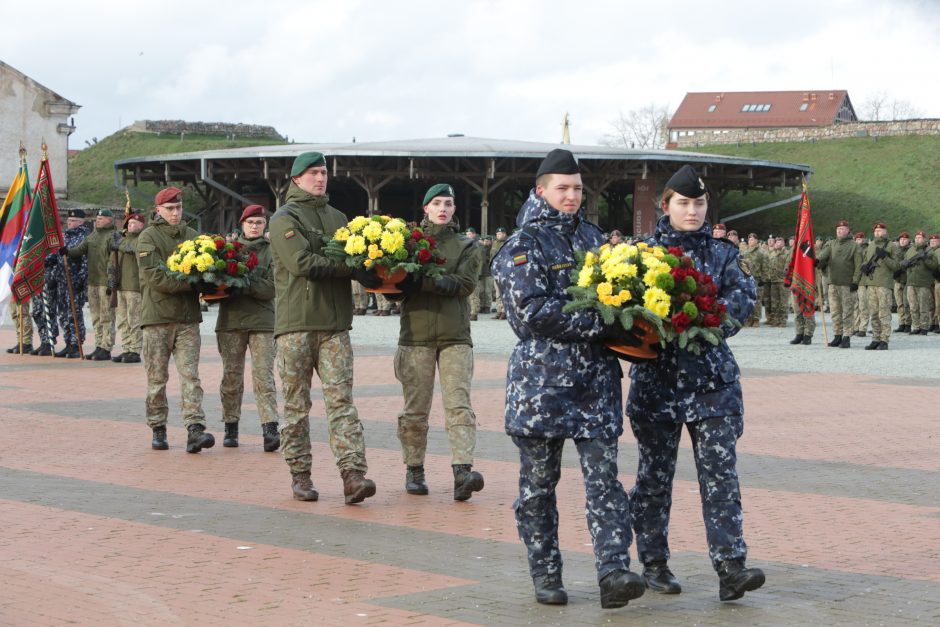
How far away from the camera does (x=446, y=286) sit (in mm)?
9258

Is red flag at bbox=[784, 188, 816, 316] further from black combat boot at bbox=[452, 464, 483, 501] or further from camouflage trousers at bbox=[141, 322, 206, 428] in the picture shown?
black combat boot at bbox=[452, 464, 483, 501]

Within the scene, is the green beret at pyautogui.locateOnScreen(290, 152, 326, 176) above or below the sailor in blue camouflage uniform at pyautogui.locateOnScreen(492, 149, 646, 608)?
above

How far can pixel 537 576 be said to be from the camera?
6438 mm

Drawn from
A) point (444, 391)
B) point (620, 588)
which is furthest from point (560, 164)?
point (444, 391)

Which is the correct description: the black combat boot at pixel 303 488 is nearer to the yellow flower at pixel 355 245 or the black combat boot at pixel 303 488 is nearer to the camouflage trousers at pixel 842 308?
the yellow flower at pixel 355 245

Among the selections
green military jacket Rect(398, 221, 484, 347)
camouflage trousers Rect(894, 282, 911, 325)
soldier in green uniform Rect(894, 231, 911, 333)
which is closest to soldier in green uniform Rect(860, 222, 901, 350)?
soldier in green uniform Rect(894, 231, 911, 333)

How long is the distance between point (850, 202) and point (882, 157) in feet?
27.8

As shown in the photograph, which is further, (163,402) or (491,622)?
(163,402)

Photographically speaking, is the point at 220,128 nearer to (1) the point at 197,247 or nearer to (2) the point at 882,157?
(2) the point at 882,157

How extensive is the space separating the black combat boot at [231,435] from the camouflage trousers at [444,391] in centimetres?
292

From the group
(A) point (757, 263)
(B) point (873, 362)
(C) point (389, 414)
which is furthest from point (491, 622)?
(A) point (757, 263)

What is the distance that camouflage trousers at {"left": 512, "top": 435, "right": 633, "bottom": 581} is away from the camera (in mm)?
6238

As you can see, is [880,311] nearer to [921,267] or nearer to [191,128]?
[921,267]

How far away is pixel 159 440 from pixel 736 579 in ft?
22.2
